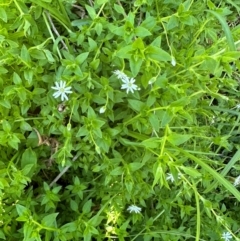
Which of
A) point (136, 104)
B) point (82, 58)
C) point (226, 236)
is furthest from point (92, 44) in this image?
point (226, 236)

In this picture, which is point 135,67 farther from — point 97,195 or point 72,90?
point 97,195

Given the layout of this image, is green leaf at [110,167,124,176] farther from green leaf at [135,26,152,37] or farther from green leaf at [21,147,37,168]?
green leaf at [135,26,152,37]

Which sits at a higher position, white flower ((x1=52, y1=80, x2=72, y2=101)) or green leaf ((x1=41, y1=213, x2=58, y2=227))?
white flower ((x1=52, y1=80, x2=72, y2=101))

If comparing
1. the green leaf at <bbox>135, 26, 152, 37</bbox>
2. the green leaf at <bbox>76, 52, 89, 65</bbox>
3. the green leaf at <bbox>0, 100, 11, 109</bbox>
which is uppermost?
the green leaf at <bbox>135, 26, 152, 37</bbox>

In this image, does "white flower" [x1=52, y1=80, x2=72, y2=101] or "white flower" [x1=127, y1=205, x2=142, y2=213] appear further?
"white flower" [x1=127, y1=205, x2=142, y2=213]

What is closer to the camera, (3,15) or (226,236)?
(3,15)

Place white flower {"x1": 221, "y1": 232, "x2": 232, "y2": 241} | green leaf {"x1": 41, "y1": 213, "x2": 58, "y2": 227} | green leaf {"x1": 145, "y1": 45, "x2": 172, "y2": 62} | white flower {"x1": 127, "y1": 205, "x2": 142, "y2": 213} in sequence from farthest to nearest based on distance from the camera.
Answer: white flower {"x1": 221, "y1": 232, "x2": 232, "y2": 241} → white flower {"x1": 127, "y1": 205, "x2": 142, "y2": 213} → green leaf {"x1": 41, "y1": 213, "x2": 58, "y2": 227} → green leaf {"x1": 145, "y1": 45, "x2": 172, "y2": 62}

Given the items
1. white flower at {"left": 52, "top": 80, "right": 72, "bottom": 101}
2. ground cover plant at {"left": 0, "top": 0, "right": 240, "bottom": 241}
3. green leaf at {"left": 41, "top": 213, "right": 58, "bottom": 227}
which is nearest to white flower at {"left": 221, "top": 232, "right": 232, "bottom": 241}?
ground cover plant at {"left": 0, "top": 0, "right": 240, "bottom": 241}

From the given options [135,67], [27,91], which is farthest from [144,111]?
[27,91]

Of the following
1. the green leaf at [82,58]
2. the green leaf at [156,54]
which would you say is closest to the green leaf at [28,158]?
the green leaf at [82,58]

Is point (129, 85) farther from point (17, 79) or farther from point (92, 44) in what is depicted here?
point (17, 79)
